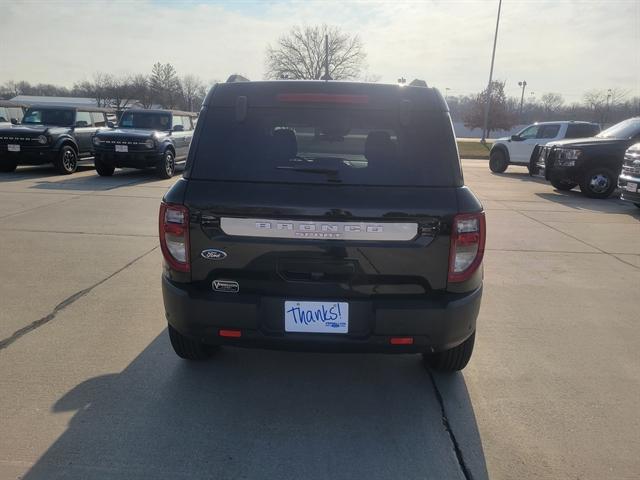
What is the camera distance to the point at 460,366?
324 centimetres

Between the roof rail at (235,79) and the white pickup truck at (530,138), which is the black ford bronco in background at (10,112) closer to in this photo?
the roof rail at (235,79)

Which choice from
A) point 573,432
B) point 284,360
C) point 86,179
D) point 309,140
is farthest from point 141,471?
point 86,179

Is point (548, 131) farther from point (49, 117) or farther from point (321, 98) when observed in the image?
point (321, 98)

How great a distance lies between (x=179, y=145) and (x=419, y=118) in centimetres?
1287

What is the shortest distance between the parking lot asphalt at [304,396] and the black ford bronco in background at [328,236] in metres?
0.49

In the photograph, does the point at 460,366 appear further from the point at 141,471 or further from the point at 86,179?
the point at 86,179

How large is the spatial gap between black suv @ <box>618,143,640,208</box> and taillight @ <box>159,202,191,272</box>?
9210mm

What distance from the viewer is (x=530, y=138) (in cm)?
1739

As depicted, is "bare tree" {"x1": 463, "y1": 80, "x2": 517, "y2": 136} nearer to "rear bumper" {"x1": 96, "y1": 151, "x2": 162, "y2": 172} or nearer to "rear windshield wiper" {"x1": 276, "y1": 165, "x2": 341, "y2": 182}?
"rear bumper" {"x1": 96, "y1": 151, "x2": 162, "y2": 172}

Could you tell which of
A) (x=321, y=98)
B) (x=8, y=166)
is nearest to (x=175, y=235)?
(x=321, y=98)

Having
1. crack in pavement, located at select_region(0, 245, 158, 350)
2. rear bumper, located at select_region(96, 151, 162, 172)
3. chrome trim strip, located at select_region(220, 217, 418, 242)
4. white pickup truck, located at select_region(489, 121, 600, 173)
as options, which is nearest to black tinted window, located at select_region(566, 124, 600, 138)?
white pickup truck, located at select_region(489, 121, 600, 173)

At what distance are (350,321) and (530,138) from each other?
1703 centimetres

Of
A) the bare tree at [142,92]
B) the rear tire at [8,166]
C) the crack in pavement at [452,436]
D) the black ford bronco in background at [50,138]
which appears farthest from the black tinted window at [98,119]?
the bare tree at [142,92]

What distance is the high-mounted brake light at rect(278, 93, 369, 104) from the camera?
276 cm
